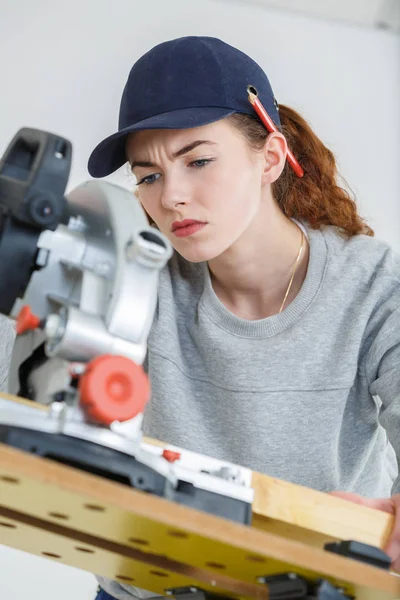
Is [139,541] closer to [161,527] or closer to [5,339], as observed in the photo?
[161,527]

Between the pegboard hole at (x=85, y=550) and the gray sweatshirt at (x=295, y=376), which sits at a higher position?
the gray sweatshirt at (x=295, y=376)

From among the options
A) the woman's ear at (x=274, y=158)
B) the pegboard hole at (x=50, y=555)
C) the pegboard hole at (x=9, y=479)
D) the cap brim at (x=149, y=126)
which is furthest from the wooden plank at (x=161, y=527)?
the woman's ear at (x=274, y=158)

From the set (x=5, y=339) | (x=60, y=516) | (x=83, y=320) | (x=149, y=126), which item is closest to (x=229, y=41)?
(x=149, y=126)

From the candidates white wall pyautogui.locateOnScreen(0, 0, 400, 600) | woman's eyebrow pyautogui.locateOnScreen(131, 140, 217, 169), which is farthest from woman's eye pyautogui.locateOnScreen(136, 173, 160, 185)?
white wall pyautogui.locateOnScreen(0, 0, 400, 600)

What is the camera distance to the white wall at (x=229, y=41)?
2.90 metres

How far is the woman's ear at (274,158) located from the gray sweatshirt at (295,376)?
181 millimetres

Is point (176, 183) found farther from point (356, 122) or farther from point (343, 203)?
point (356, 122)

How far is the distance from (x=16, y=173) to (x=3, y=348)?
62cm

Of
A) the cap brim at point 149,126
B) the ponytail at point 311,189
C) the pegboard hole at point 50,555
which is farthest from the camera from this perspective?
the ponytail at point 311,189

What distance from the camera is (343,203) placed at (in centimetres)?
197

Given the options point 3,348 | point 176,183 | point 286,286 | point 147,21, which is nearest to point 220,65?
point 176,183

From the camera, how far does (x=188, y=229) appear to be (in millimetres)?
1590

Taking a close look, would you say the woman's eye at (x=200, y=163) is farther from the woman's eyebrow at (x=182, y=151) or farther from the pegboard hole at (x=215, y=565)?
the pegboard hole at (x=215, y=565)

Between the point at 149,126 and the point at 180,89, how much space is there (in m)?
0.10
